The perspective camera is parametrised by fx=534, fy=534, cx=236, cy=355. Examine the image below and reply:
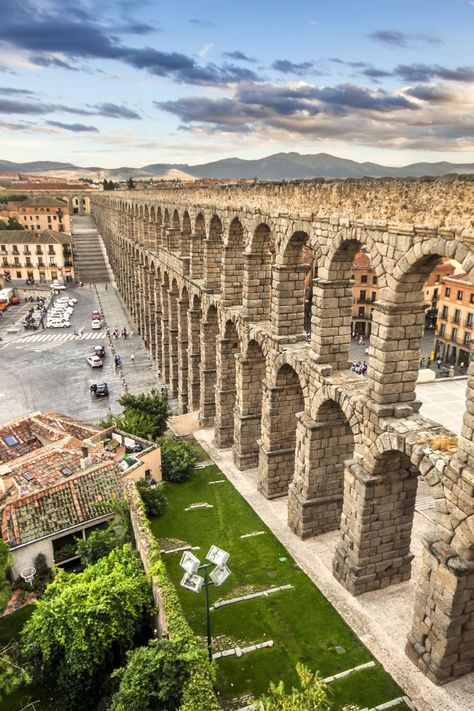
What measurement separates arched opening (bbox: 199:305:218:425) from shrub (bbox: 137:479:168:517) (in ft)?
35.0

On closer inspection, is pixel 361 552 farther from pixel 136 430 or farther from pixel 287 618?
pixel 136 430

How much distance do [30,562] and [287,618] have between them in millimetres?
11197

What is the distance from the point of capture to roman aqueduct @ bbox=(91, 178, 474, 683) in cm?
1523

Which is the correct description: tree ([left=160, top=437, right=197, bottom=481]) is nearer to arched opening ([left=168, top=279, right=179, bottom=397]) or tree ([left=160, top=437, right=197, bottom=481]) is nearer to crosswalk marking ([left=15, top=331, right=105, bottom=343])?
arched opening ([left=168, top=279, right=179, bottom=397])

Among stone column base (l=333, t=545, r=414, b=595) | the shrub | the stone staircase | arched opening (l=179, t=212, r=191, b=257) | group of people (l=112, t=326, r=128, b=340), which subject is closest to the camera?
stone column base (l=333, t=545, r=414, b=595)

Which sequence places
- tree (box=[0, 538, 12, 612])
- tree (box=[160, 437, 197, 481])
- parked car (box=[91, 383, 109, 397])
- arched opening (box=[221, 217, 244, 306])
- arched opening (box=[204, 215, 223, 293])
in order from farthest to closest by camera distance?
parked car (box=[91, 383, 109, 397]), arched opening (box=[204, 215, 223, 293]), arched opening (box=[221, 217, 244, 306]), tree (box=[160, 437, 197, 481]), tree (box=[0, 538, 12, 612])

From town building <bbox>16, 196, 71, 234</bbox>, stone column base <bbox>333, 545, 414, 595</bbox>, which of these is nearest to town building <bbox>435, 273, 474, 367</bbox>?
stone column base <bbox>333, 545, 414, 595</bbox>

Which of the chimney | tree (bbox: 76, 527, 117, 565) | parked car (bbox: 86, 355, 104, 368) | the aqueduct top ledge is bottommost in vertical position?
parked car (bbox: 86, 355, 104, 368)

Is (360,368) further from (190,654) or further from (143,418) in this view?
(190,654)

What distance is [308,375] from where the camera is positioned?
22438 mm

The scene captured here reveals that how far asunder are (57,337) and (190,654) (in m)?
63.0

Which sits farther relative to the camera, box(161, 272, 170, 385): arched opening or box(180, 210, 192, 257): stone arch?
box(161, 272, 170, 385): arched opening

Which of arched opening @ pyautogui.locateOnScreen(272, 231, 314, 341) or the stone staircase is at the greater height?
arched opening @ pyautogui.locateOnScreen(272, 231, 314, 341)

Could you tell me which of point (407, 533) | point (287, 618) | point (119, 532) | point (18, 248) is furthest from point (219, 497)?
point (18, 248)
